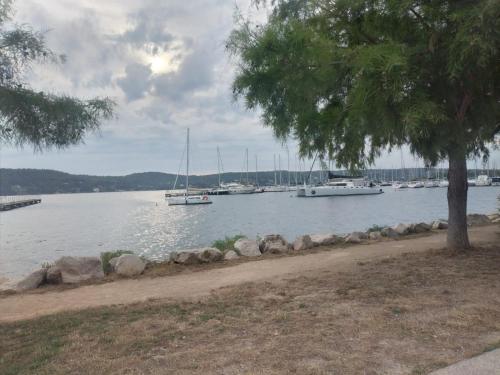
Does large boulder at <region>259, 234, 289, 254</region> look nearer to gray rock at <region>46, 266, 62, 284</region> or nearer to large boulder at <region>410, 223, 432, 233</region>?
large boulder at <region>410, 223, 432, 233</region>

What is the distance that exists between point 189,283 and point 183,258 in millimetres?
2578

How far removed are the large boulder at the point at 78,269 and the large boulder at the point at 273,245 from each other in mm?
5050

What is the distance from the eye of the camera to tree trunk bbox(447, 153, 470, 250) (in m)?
10.6

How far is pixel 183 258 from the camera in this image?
39.7ft

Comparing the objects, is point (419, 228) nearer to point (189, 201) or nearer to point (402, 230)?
point (402, 230)

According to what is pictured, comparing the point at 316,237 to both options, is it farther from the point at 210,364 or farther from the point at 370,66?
the point at 210,364

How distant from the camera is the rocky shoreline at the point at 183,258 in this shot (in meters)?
10.2

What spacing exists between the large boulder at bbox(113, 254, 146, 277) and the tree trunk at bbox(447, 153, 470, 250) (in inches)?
307

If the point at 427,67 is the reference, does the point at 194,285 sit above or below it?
below

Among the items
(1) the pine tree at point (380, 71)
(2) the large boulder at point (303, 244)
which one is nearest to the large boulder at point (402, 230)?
(2) the large boulder at point (303, 244)

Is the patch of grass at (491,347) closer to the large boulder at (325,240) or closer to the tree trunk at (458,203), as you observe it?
the tree trunk at (458,203)

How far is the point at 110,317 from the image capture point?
21.6ft

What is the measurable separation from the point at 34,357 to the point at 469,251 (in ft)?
31.7

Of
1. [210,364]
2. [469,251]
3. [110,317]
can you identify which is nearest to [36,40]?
[110,317]
